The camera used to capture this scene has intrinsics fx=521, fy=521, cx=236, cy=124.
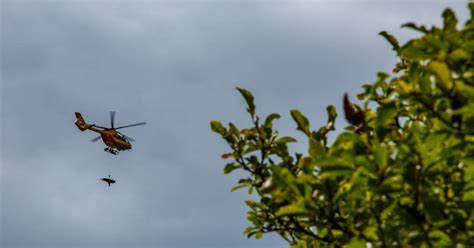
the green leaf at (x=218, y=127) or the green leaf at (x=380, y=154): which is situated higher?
the green leaf at (x=218, y=127)

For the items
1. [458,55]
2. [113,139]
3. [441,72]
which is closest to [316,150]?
[441,72]

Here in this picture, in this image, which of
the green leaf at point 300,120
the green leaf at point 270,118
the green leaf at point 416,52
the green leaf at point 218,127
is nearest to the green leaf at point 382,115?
the green leaf at point 416,52

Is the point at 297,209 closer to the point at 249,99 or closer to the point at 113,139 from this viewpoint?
the point at 249,99

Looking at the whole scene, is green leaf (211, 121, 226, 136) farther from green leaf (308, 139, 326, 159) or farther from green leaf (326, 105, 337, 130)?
green leaf (308, 139, 326, 159)

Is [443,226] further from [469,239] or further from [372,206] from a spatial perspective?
[372,206]

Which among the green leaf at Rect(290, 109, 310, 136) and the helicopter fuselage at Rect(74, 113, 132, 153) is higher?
the helicopter fuselage at Rect(74, 113, 132, 153)

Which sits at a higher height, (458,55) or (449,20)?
(449,20)

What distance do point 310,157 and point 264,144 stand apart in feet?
4.64

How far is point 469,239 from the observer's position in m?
4.70

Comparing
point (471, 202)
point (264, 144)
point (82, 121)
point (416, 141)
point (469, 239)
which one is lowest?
point (469, 239)

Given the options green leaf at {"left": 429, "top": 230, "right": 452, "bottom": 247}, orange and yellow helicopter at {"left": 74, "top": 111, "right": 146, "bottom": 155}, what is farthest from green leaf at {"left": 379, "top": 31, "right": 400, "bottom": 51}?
orange and yellow helicopter at {"left": 74, "top": 111, "right": 146, "bottom": 155}

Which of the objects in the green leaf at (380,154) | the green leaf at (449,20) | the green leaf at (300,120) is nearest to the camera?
the green leaf at (380,154)

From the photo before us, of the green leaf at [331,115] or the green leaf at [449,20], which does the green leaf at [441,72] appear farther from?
the green leaf at [331,115]

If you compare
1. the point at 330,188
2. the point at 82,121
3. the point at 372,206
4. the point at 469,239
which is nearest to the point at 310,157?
the point at 330,188
